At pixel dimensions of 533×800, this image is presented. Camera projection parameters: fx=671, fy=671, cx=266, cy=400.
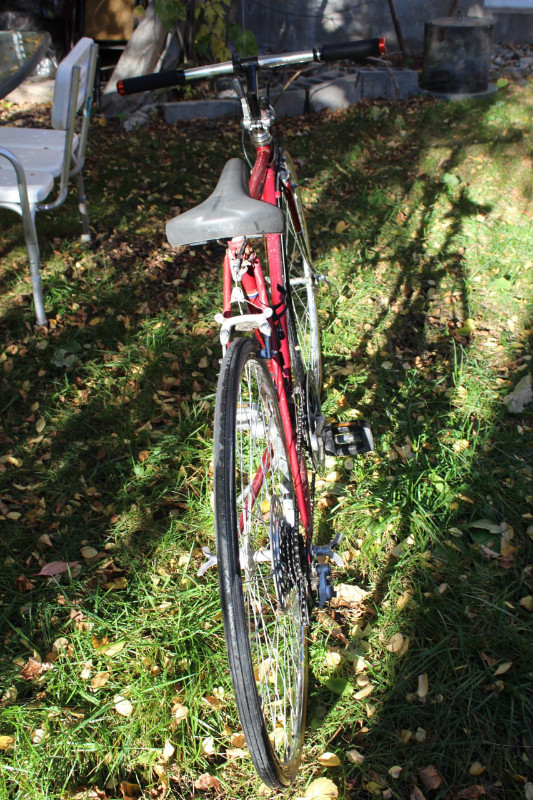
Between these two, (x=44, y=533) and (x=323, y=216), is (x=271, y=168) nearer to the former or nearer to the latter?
(x=44, y=533)

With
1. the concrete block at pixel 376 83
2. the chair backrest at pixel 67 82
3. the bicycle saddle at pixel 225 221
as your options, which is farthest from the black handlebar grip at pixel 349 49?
the concrete block at pixel 376 83

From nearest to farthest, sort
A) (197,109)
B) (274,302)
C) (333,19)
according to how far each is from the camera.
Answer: (274,302) < (197,109) < (333,19)

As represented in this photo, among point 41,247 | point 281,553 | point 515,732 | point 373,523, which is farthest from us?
point 41,247

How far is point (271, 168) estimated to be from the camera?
7.35 ft

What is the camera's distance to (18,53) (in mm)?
4141

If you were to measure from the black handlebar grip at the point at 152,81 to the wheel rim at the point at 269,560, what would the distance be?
104cm

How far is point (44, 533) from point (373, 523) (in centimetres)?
135

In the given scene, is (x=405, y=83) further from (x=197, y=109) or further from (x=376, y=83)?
(x=197, y=109)

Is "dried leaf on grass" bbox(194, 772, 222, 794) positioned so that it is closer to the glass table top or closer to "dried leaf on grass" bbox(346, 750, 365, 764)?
"dried leaf on grass" bbox(346, 750, 365, 764)

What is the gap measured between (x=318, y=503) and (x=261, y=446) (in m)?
1.09

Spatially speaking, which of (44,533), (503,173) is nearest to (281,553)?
(44,533)

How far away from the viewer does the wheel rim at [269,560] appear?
1648 mm

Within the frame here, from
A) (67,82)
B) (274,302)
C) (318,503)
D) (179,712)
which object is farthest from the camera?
(67,82)

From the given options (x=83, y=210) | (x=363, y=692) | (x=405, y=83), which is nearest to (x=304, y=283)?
(x=363, y=692)
